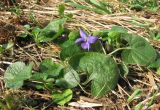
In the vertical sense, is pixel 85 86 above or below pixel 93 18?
below

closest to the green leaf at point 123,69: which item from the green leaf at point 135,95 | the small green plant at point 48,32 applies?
the green leaf at point 135,95

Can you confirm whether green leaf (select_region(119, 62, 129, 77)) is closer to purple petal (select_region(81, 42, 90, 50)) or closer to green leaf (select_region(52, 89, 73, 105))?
purple petal (select_region(81, 42, 90, 50))

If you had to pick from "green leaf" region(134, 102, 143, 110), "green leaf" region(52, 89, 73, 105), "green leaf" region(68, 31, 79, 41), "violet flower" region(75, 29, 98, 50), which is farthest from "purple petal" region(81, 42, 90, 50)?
"green leaf" region(134, 102, 143, 110)

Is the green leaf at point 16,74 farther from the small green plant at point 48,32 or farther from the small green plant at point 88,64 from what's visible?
the small green plant at point 48,32

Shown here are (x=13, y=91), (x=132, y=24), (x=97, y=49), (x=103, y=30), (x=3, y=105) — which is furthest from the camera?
(x=132, y=24)

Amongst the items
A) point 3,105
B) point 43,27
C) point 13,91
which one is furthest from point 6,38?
point 3,105

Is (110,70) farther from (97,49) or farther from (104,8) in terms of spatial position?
(104,8)

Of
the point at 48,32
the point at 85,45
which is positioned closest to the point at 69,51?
the point at 85,45
